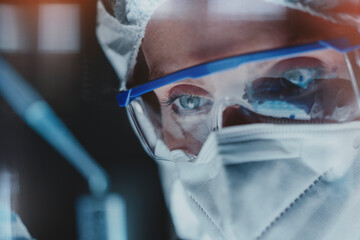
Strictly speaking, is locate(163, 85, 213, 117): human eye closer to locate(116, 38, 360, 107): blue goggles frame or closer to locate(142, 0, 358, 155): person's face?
locate(142, 0, 358, 155): person's face

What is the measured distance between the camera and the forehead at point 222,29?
81cm

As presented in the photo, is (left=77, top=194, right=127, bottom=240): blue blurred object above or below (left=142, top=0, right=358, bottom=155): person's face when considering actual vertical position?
below

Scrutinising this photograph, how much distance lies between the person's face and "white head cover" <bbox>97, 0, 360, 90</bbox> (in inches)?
0.8

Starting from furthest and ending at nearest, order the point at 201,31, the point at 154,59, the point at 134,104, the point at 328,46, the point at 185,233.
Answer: the point at 185,233 → the point at 134,104 → the point at 154,59 → the point at 201,31 → the point at 328,46

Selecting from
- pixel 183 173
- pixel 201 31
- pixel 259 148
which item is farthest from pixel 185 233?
pixel 201 31

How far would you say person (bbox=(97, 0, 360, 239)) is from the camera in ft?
2.54

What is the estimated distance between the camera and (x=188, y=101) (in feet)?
3.47

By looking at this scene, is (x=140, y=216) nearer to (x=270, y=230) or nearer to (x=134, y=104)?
(x=134, y=104)

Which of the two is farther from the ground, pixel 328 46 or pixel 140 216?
pixel 328 46

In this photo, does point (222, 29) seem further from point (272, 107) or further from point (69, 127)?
point (69, 127)

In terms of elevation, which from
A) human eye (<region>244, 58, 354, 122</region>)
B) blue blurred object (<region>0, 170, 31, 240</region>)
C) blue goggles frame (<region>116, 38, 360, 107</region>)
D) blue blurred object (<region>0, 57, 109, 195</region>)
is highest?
blue goggles frame (<region>116, 38, 360, 107</region>)

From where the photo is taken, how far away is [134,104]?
3.66ft

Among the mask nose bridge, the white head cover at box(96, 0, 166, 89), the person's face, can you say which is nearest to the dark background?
the white head cover at box(96, 0, 166, 89)

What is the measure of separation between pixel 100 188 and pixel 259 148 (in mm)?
880
